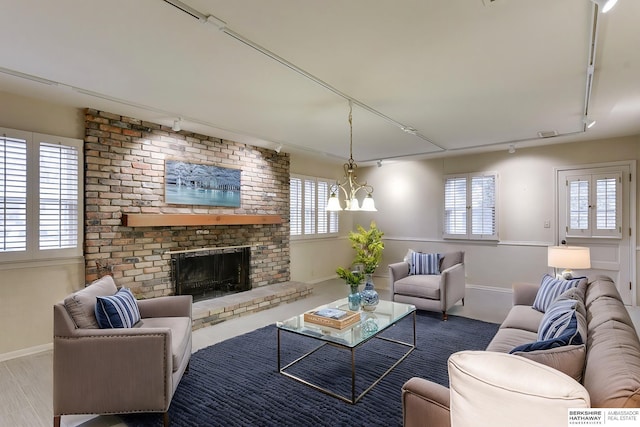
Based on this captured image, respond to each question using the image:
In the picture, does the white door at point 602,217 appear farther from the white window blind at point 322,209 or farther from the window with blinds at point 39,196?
the window with blinds at point 39,196

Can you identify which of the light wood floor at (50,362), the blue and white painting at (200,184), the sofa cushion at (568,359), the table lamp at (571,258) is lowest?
the light wood floor at (50,362)

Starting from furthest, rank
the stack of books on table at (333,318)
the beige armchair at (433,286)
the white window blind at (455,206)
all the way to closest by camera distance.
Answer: the white window blind at (455,206)
the beige armchair at (433,286)
the stack of books on table at (333,318)

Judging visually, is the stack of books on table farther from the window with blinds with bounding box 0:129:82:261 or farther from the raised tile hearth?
the window with blinds with bounding box 0:129:82:261

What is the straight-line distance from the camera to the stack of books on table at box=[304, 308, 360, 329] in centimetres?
289

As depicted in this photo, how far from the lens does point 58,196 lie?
3.57 meters

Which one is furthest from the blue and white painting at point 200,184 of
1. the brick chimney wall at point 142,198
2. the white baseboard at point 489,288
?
the white baseboard at point 489,288

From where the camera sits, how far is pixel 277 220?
5.83m

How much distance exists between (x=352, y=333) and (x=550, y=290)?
6.27 feet

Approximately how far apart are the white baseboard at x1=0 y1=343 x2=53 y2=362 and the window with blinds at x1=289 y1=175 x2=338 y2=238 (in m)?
3.89

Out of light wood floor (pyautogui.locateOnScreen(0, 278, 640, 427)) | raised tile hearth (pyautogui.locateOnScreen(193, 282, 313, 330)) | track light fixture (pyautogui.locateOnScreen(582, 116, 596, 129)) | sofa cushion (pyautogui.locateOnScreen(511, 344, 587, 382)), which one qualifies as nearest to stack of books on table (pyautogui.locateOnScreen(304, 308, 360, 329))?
light wood floor (pyautogui.locateOnScreen(0, 278, 640, 427))

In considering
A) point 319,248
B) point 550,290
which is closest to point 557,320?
point 550,290

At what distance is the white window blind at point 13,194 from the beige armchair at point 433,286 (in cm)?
445

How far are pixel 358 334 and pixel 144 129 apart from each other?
3573 millimetres

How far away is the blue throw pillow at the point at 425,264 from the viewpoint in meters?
5.05
